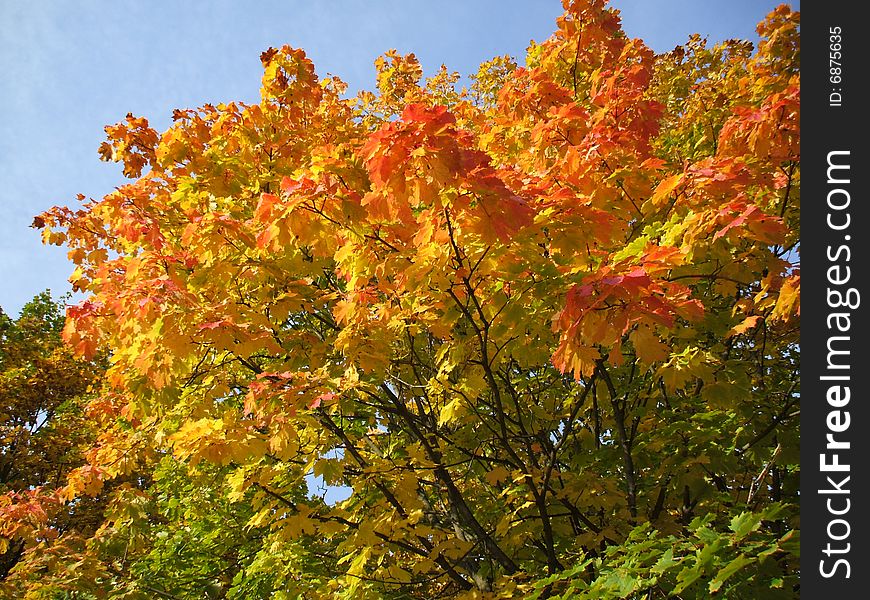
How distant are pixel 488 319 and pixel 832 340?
1845 millimetres

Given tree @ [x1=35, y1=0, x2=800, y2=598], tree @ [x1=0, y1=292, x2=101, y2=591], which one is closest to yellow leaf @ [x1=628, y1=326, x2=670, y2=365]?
tree @ [x1=35, y1=0, x2=800, y2=598]

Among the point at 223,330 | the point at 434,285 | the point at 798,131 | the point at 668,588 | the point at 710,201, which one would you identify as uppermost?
the point at 798,131

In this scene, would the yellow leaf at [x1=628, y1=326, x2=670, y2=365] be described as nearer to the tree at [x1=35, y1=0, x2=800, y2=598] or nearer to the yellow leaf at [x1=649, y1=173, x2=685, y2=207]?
the tree at [x1=35, y1=0, x2=800, y2=598]

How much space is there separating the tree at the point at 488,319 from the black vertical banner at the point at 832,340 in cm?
19

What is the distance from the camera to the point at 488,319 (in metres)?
3.61

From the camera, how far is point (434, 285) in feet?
11.0

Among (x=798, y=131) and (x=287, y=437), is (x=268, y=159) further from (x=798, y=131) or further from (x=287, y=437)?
(x=798, y=131)

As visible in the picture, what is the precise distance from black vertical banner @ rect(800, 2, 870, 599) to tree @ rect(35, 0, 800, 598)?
0.19m

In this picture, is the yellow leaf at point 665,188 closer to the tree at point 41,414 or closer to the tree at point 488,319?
the tree at point 488,319

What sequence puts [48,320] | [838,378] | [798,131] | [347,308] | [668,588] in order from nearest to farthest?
[838,378]
[668,588]
[798,131]
[347,308]
[48,320]

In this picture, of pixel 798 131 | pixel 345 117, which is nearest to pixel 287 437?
pixel 798 131

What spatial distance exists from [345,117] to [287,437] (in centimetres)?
448

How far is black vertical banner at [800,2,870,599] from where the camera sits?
2.37 metres

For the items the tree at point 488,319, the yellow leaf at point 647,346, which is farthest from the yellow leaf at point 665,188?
the yellow leaf at point 647,346
